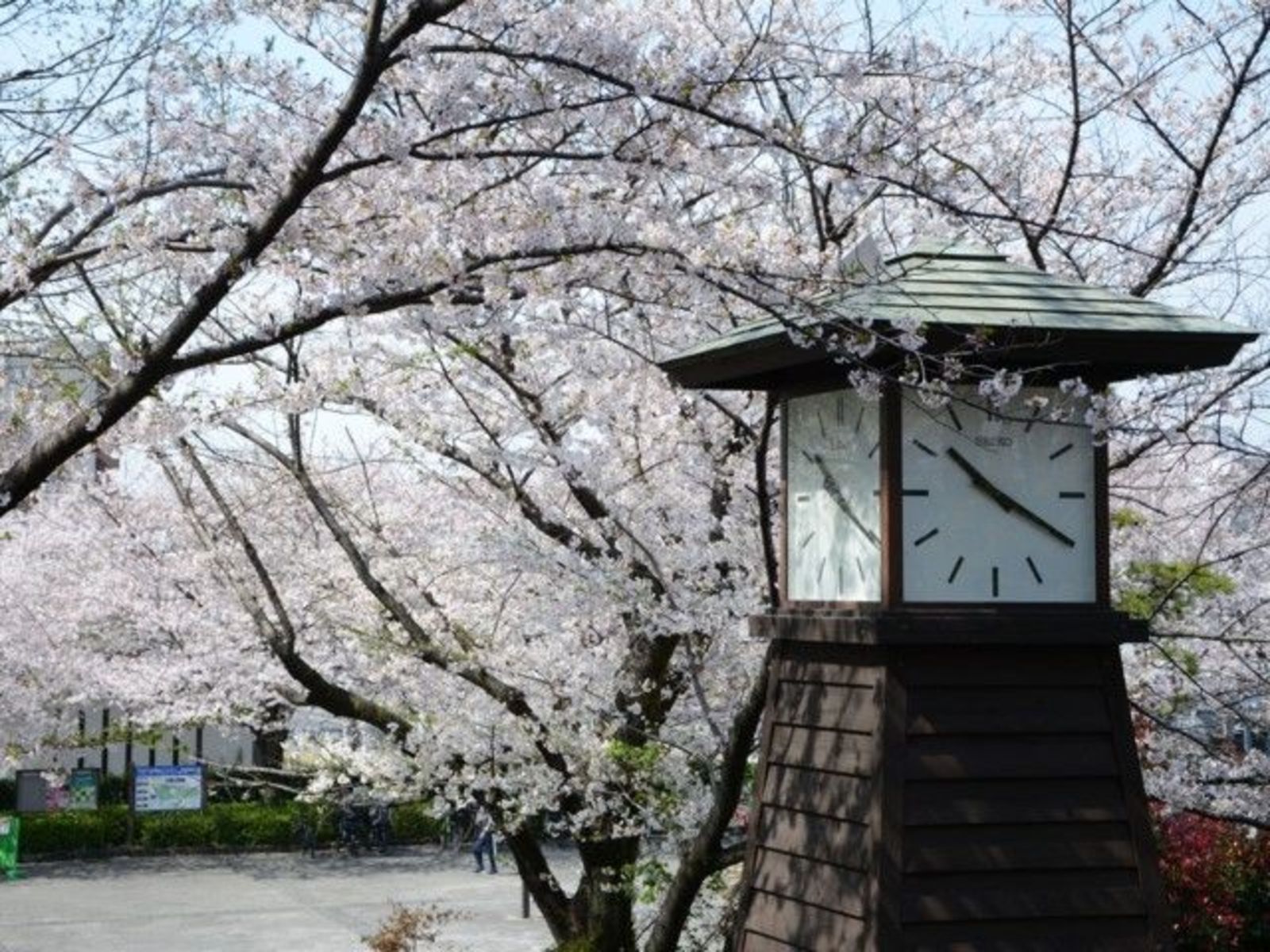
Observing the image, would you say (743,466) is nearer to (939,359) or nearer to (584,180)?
(584,180)

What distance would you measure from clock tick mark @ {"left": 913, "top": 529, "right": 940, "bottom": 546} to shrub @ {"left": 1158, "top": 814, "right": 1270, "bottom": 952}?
16.6ft

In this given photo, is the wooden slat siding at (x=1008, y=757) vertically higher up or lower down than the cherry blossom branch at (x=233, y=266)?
lower down

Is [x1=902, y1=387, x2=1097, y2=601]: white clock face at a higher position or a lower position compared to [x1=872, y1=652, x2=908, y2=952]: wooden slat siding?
higher

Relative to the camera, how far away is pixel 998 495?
396 cm

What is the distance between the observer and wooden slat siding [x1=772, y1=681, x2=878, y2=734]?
3.82m

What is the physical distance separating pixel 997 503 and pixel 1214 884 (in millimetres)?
5435

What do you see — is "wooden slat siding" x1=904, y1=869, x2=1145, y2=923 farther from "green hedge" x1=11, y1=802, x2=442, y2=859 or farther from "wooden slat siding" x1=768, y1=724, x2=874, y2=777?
"green hedge" x1=11, y1=802, x2=442, y2=859

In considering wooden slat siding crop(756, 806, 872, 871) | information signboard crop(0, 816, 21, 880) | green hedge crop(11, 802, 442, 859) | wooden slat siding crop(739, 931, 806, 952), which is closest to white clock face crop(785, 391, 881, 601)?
wooden slat siding crop(756, 806, 872, 871)

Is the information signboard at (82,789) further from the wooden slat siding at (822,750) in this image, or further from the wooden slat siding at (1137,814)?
the wooden slat siding at (1137,814)

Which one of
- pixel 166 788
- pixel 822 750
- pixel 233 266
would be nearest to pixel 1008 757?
pixel 822 750

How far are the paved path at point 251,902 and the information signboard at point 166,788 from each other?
2.39ft

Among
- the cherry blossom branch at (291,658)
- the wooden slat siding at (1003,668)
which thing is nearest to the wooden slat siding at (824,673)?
the wooden slat siding at (1003,668)

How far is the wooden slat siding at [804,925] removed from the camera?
3727 millimetres

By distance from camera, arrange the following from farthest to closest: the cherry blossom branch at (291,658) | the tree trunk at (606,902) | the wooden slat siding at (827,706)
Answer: the tree trunk at (606,902), the cherry blossom branch at (291,658), the wooden slat siding at (827,706)
